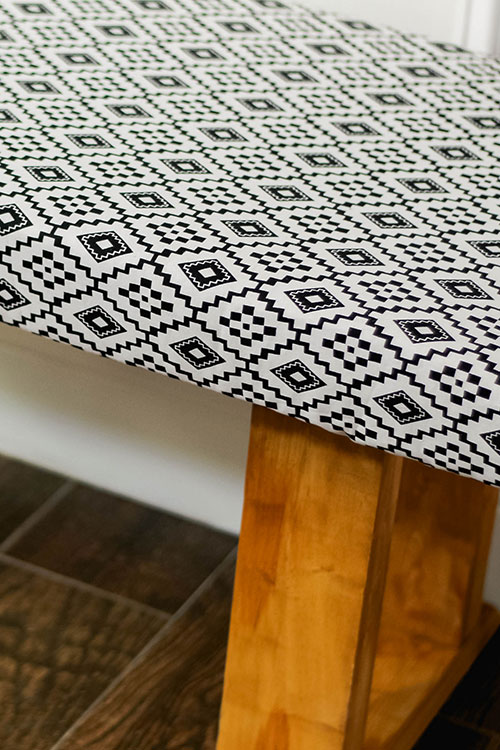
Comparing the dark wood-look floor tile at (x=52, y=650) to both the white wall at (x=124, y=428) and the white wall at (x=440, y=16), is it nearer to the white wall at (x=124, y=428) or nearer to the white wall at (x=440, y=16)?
the white wall at (x=124, y=428)

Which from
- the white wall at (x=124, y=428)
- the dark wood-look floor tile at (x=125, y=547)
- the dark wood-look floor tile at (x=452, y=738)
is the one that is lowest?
the dark wood-look floor tile at (x=125, y=547)

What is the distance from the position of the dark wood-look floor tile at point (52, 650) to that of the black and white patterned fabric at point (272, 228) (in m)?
0.62

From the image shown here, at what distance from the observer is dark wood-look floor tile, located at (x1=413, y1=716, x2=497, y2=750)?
1189 mm

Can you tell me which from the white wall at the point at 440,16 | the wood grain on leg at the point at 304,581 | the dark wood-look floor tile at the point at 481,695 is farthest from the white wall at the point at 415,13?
the dark wood-look floor tile at the point at 481,695

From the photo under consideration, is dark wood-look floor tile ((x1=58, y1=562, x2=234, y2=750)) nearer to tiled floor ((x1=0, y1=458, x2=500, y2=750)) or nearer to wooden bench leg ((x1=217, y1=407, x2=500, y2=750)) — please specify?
tiled floor ((x1=0, y1=458, x2=500, y2=750))

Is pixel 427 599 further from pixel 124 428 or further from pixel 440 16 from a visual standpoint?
pixel 440 16

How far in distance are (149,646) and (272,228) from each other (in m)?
0.76

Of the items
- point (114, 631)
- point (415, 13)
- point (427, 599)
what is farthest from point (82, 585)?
point (415, 13)

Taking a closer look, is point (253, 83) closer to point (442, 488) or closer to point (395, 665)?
point (442, 488)

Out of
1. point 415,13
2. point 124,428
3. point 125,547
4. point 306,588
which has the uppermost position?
point 415,13

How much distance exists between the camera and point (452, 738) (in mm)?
1201

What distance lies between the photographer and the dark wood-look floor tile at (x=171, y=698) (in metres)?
1.16

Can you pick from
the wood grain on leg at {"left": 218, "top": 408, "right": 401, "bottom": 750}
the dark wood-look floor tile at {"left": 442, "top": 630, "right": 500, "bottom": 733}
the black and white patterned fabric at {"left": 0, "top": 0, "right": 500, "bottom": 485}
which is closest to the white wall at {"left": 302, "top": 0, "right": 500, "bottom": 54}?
the black and white patterned fabric at {"left": 0, "top": 0, "right": 500, "bottom": 485}

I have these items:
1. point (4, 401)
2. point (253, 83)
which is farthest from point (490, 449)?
point (4, 401)
